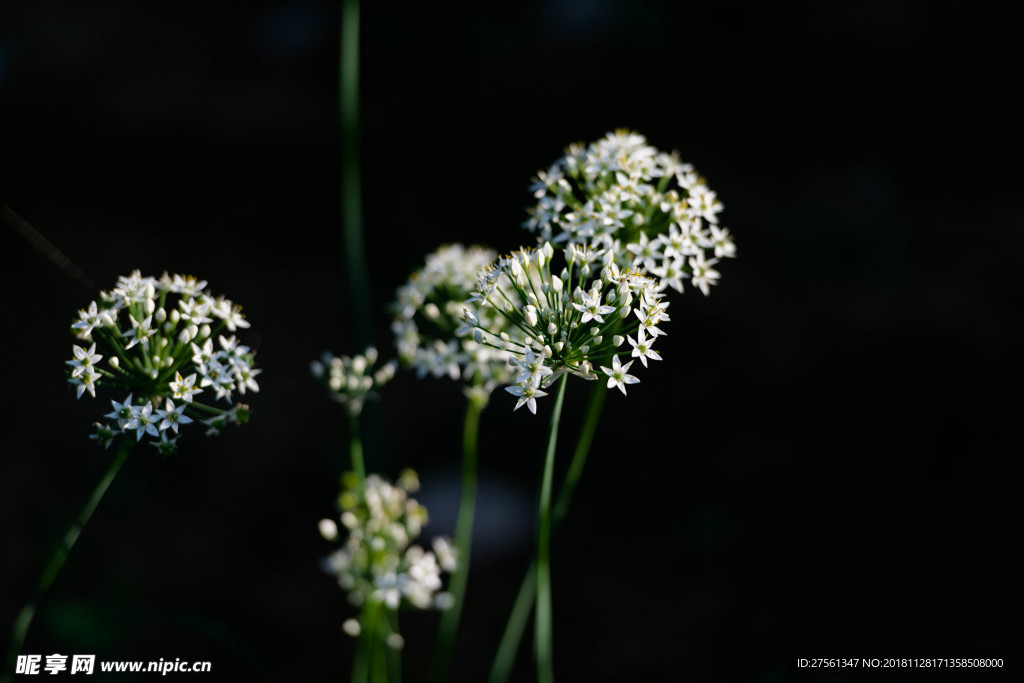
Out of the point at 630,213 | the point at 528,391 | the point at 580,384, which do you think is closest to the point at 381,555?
the point at 528,391

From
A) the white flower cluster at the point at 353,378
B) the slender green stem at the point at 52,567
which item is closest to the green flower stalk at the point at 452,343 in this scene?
the white flower cluster at the point at 353,378

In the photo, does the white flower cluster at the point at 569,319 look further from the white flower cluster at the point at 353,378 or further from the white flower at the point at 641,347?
the white flower cluster at the point at 353,378

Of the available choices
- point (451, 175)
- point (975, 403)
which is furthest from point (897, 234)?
point (451, 175)

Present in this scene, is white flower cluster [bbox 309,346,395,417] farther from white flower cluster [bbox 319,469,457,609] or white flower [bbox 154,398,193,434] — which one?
white flower [bbox 154,398,193,434]

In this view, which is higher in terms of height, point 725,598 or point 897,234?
point 897,234

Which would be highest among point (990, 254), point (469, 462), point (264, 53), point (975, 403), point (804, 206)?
point (264, 53)

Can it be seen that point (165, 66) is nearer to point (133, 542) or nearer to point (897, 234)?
point (133, 542)

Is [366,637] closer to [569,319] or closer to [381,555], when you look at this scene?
[381,555]

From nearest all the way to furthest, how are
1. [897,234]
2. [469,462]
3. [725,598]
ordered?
[469,462] → [725,598] → [897,234]
